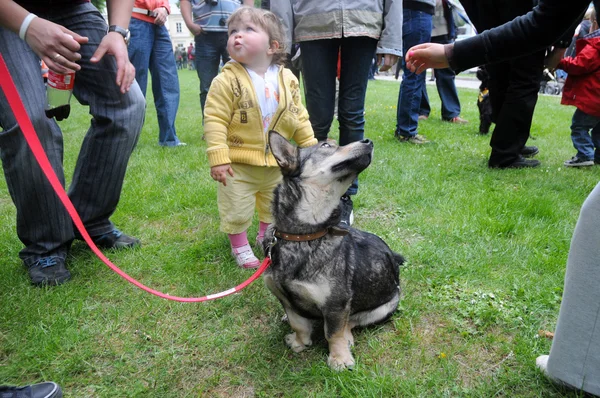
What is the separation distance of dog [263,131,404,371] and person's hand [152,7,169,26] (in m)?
4.90

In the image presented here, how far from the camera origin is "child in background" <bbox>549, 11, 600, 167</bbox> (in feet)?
16.8

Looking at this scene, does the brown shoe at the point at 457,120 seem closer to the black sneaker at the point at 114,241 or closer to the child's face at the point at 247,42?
the child's face at the point at 247,42

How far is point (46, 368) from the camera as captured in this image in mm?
2211

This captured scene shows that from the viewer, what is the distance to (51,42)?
7.61ft

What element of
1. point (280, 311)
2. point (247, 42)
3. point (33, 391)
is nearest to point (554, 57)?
point (247, 42)

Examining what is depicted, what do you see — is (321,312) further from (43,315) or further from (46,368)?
(43,315)

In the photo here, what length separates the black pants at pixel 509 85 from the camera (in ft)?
15.9

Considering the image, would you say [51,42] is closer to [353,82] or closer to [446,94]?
[353,82]

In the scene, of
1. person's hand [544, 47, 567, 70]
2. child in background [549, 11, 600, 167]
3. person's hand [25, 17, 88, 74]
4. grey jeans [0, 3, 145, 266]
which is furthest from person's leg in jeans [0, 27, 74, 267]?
child in background [549, 11, 600, 167]

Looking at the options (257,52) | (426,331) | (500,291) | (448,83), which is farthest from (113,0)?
(448,83)

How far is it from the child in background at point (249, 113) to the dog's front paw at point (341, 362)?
1.16 metres

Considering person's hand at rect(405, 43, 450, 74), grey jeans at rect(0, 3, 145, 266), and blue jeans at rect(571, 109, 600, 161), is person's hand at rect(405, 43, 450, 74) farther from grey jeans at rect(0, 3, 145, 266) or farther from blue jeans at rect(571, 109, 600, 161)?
blue jeans at rect(571, 109, 600, 161)

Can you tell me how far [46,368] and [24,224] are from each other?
3.97 feet

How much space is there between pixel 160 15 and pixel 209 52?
851 mm
